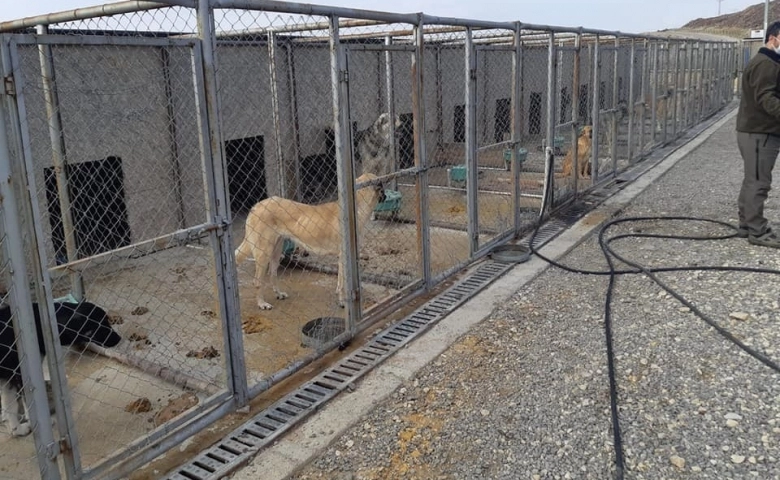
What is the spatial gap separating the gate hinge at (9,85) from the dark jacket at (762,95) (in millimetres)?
6031

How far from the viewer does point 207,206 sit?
318 centimetres

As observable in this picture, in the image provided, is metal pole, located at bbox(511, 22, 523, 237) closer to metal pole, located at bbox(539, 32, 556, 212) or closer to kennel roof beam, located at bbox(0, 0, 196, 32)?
metal pole, located at bbox(539, 32, 556, 212)

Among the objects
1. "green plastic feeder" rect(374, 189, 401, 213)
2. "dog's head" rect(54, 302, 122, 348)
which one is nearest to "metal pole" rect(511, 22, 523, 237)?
"green plastic feeder" rect(374, 189, 401, 213)

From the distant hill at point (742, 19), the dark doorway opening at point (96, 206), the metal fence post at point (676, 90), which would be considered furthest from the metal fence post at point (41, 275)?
the distant hill at point (742, 19)

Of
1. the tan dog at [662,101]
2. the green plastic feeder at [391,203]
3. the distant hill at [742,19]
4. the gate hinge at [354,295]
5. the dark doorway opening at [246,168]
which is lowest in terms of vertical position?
the gate hinge at [354,295]

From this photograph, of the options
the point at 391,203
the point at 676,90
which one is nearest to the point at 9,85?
the point at 391,203

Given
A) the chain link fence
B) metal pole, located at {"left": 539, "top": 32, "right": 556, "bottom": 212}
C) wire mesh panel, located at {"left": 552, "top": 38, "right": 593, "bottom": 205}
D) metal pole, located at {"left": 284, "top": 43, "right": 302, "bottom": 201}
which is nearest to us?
the chain link fence

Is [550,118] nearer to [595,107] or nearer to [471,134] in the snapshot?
[595,107]

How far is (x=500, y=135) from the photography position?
46.0ft

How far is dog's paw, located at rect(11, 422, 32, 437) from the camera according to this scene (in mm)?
3488

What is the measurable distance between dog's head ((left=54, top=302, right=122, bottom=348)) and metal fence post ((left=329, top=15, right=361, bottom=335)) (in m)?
1.61

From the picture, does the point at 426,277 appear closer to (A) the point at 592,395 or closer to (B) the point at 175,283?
(A) the point at 592,395

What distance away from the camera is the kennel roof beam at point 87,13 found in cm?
313

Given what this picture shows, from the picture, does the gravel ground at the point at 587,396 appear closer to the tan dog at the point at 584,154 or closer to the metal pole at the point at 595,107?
the metal pole at the point at 595,107
